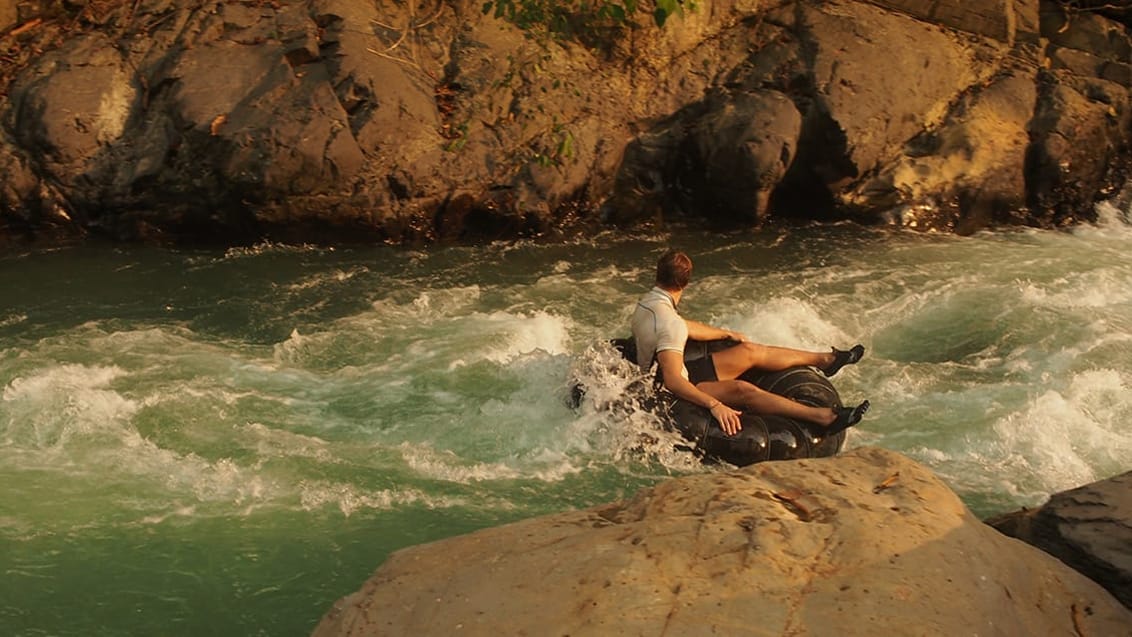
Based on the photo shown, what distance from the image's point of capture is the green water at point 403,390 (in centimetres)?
611

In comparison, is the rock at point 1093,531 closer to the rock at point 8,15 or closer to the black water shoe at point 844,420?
the black water shoe at point 844,420

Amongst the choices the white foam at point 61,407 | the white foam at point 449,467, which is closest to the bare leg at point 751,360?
the white foam at point 449,467

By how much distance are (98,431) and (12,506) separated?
854 mm

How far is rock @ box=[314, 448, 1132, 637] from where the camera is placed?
3961 millimetres

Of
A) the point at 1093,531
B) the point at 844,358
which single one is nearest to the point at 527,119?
the point at 844,358

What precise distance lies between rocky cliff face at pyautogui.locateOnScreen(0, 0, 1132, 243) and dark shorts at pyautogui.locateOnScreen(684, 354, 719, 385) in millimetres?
4079

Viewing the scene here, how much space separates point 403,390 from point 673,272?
2.06 metres

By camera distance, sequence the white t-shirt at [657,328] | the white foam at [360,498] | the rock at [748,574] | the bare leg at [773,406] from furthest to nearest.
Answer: the white t-shirt at [657,328] < the bare leg at [773,406] < the white foam at [360,498] < the rock at [748,574]

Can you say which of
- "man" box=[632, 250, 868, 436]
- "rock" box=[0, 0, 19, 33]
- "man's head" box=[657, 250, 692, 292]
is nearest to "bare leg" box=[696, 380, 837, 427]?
"man" box=[632, 250, 868, 436]

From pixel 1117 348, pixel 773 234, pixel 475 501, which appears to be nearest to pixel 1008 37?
pixel 773 234

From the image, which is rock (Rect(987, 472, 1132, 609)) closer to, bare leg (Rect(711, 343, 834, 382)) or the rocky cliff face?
bare leg (Rect(711, 343, 834, 382))

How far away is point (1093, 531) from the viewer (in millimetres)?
4805

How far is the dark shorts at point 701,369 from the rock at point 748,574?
263cm

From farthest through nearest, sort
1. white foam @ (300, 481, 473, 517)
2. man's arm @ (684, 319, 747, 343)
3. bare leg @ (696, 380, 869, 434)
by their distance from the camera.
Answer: man's arm @ (684, 319, 747, 343)
bare leg @ (696, 380, 869, 434)
white foam @ (300, 481, 473, 517)
